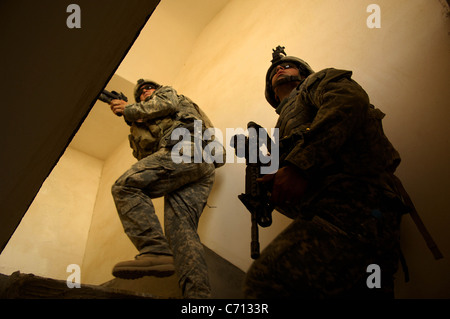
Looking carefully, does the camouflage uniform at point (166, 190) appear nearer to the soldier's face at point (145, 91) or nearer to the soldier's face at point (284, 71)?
the soldier's face at point (145, 91)

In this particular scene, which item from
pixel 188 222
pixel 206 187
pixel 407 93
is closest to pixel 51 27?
pixel 188 222

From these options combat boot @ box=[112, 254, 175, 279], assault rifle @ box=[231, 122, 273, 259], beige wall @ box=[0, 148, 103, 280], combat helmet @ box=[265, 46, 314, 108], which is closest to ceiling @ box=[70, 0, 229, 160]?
beige wall @ box=[0, 148, 103, 280]

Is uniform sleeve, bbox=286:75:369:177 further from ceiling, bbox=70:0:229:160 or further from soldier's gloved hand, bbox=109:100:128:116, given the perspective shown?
ceiling, bbox=70:0:229:160

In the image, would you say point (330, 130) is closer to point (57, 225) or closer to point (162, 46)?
point (57, 225)

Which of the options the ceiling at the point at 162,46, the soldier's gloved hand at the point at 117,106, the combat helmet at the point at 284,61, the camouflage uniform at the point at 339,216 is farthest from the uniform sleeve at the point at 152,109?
the ceiling at the point at 162,46

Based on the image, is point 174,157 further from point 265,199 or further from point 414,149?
point 414,149

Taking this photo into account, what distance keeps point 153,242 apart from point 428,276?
45.7 inches

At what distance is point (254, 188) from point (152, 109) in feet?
3.60

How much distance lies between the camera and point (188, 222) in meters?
1.90

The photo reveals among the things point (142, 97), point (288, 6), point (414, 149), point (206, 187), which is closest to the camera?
point (414, 149)

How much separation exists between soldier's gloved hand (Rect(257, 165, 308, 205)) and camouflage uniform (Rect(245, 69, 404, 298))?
0.08 feet

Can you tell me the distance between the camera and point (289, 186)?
1143mm

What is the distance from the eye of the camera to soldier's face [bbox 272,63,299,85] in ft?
6.35
